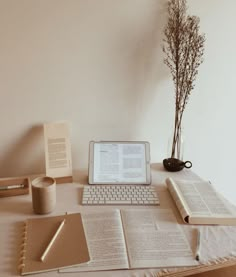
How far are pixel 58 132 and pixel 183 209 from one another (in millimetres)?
554

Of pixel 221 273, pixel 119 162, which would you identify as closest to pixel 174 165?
pixel 119 162

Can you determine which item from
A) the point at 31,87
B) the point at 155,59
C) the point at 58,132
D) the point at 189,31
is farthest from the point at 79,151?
the point at 189,31

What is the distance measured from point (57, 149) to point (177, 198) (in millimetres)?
494

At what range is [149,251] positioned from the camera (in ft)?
2.68

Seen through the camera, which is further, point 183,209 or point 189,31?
point 189,31

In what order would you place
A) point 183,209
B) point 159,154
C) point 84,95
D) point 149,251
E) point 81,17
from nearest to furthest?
point 149,251
point 183,209
point 81,17
point 84,95
point 159,154

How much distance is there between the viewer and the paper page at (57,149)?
116cm

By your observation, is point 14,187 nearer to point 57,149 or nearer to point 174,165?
point 57,149

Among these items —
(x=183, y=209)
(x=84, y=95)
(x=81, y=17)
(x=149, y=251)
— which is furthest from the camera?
(x=84, y=95)

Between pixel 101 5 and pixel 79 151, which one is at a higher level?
pixel 101 5

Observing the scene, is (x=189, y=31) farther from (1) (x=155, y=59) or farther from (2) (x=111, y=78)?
(2) (x=111, y=78)

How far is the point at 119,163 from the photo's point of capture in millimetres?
1201

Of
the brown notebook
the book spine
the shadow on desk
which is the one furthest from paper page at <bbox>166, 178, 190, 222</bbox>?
the book spine

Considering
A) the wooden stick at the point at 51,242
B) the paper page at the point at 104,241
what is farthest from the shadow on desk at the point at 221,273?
the wooden stick at the point at 51,242
